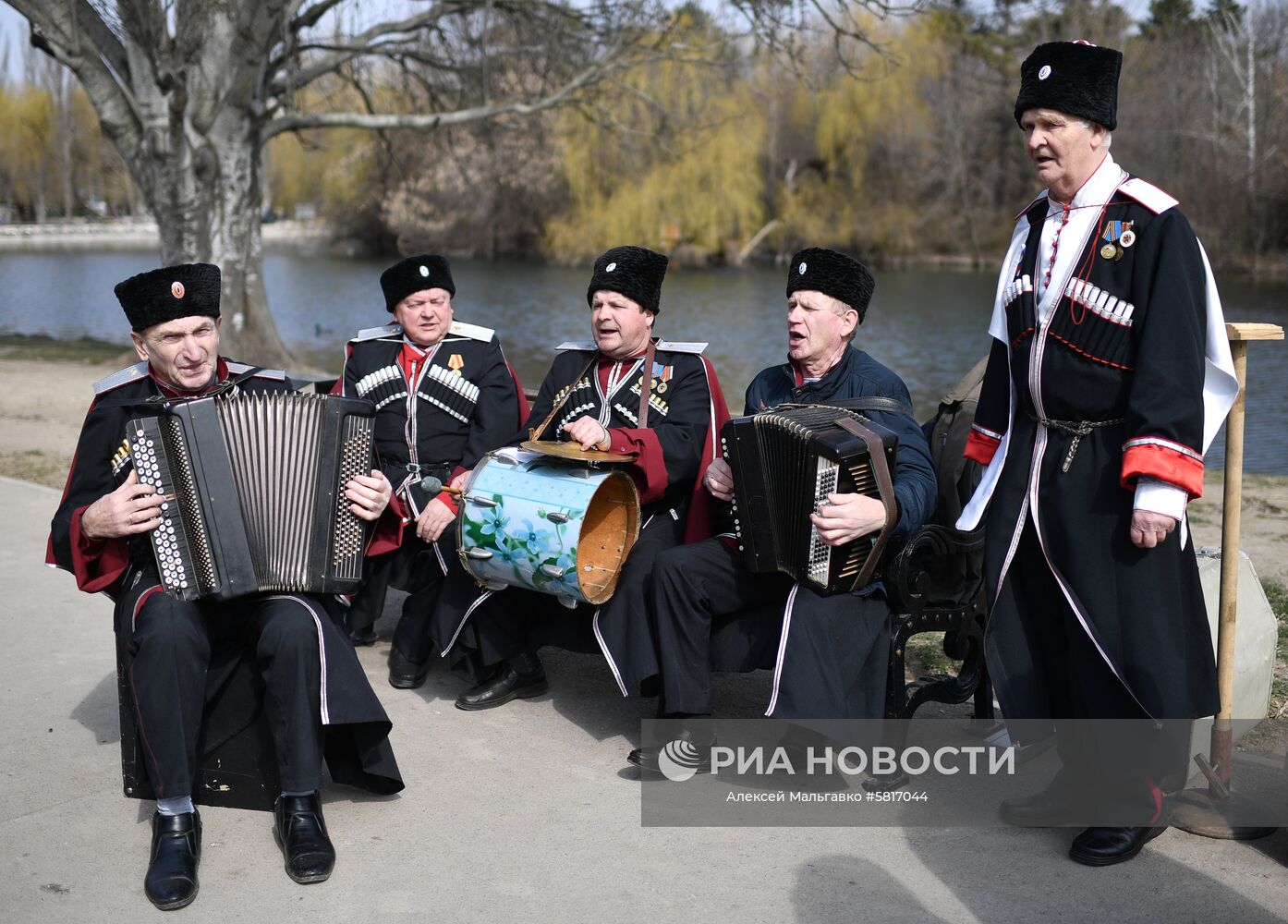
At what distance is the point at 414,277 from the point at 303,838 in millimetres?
2484

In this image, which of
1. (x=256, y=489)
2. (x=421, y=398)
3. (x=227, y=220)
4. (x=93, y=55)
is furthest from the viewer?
(x=227, y=220)

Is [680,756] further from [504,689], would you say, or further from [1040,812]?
[1040,812]

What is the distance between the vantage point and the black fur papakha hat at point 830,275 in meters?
4.23

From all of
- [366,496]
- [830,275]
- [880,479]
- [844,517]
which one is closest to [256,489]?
[366,496]

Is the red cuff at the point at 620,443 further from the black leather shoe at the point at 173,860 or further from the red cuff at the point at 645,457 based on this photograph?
the black leather shoe at the point at 173,860

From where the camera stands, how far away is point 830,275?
4234mm

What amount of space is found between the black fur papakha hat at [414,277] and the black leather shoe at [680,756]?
2126 millimetres

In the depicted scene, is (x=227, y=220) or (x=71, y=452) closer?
(x=71, y=452)

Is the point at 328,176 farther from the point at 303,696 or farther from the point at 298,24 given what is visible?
the point at 303,696

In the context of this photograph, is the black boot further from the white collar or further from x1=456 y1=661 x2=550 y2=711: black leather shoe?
the white collar

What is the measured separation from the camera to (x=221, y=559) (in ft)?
11.7

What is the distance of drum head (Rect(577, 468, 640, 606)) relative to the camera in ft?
13.9

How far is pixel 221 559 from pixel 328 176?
39.6m

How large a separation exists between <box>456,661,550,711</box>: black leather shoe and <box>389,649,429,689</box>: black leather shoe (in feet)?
0.80
